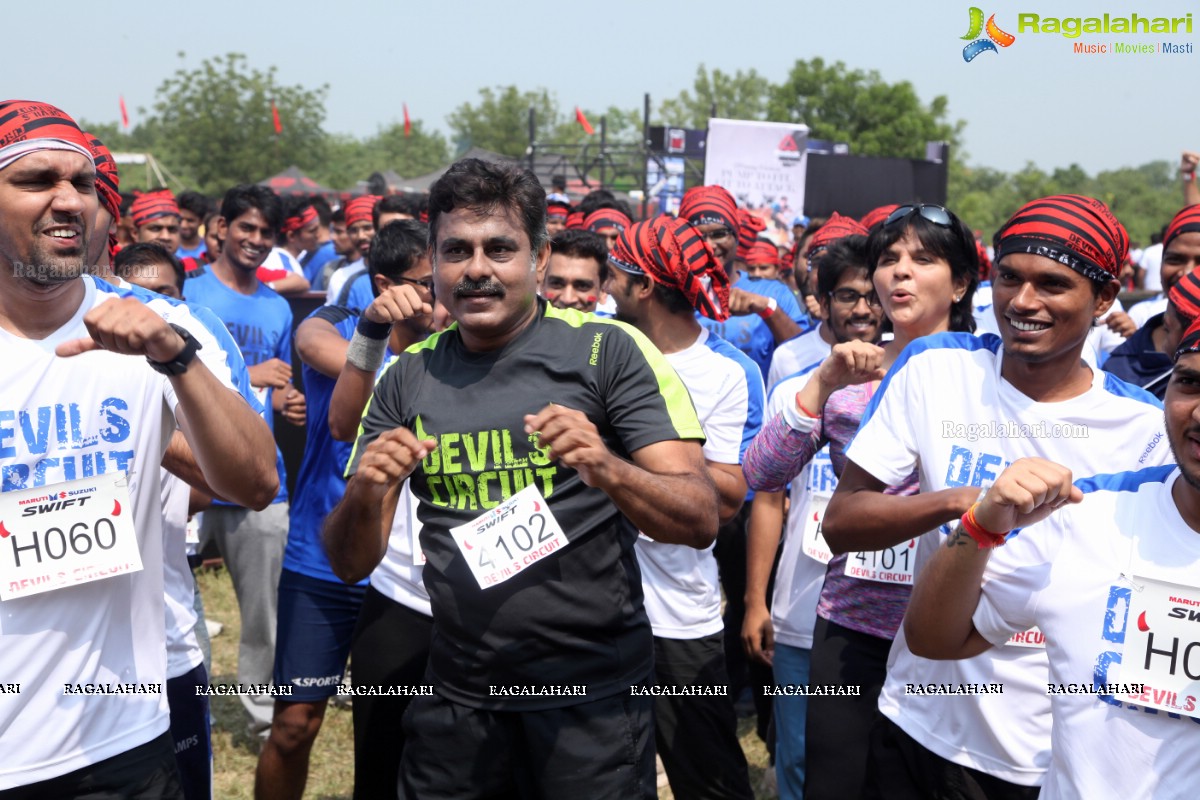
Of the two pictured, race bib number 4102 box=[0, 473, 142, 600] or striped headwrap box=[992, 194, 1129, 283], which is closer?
race bib number 4102 box=[0, 473, 142, 600]

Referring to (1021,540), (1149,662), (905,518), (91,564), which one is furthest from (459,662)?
(1149,662)

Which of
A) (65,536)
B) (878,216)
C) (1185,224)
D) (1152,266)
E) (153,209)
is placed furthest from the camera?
(1152,266)

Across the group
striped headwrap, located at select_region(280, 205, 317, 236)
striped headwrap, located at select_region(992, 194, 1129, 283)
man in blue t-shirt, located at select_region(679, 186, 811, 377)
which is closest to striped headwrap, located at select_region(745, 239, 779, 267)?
man in blue t-shirt, located at select_region(679, 186, 811, 377)

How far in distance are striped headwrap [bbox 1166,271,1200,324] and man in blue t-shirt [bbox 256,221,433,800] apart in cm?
254

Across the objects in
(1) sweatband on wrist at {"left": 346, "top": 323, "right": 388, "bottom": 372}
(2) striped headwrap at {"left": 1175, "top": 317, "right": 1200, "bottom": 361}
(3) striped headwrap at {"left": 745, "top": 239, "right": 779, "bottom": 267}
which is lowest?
(3) striped headwrap at {"left": 745, "top": 239, "right": 779, "bottom": 267}

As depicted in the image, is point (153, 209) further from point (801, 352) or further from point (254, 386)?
point (801, 352)

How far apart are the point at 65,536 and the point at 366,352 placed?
147 centimetres

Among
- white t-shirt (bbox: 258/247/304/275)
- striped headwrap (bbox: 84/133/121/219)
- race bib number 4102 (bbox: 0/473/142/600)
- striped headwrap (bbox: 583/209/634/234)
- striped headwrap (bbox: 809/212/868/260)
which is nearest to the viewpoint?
race bib number 4102 (bbox: 0/473/142/600)

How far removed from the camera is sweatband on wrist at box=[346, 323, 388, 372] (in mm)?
3941

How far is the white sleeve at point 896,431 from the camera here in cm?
312

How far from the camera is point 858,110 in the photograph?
5481 centimetres

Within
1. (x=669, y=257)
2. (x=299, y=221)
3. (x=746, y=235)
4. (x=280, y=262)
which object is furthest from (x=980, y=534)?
(x=299, y=221)

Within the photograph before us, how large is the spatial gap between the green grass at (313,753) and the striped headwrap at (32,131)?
11.2ft

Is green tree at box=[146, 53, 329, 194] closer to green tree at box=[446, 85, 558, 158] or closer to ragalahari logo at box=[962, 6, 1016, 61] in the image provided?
green tree at box=[446, 85, 558, 158]
